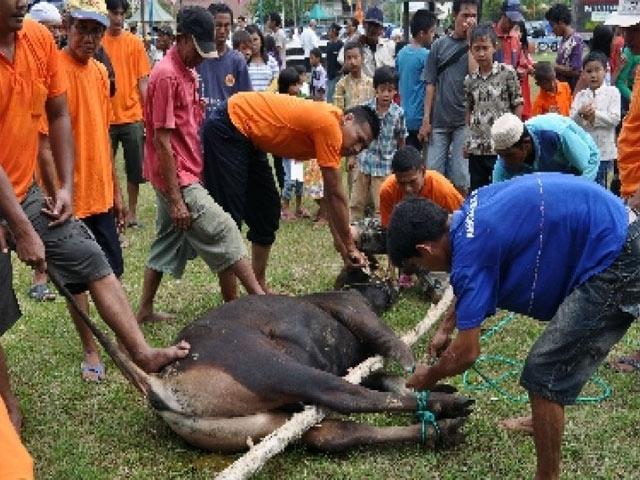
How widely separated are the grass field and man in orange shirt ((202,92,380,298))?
0.94 m

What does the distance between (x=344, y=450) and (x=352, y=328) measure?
107 cm

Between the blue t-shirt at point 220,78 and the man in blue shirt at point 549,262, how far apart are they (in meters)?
4.13

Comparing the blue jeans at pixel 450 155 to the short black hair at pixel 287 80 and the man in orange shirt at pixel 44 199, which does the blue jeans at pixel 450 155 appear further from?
the man in orange shirt at pixel 44 199

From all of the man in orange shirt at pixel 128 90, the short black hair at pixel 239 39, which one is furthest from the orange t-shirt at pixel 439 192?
the short black hair at pixel 239 39

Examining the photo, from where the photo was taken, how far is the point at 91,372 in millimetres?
5371

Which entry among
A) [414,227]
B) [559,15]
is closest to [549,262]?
[414,227]

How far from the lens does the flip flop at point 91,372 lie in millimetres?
5332

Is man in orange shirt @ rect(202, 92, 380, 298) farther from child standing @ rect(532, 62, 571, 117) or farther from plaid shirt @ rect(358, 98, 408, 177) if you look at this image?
child standing @ rect(532, 62, 571, 117)

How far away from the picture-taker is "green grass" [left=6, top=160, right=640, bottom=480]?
416 centimetres

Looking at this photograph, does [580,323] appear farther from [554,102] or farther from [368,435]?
[554,102]

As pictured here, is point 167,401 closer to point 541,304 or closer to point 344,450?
point 344,450

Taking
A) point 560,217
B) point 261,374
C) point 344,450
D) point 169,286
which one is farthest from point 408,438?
point 169,286

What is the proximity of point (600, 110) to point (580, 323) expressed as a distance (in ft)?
17.2

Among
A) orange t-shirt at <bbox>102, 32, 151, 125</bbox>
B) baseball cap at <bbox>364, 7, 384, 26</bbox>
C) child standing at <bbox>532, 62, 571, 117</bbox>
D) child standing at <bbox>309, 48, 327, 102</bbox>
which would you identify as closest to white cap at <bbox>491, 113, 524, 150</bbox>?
child standing at <bbox>532, 62, 571, 117</bbox>
